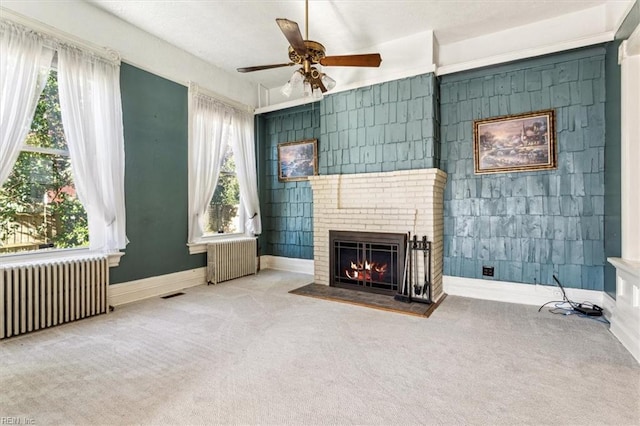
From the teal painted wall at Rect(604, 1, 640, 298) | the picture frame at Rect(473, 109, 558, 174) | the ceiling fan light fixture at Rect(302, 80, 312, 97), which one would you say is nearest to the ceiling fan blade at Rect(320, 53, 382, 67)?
the ceiling fan light fixture at Rect(302, 80, 312, 97)

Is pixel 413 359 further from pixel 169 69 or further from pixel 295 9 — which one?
pixel 169 69

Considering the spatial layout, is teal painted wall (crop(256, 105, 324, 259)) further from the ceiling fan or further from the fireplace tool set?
the ceiling fan

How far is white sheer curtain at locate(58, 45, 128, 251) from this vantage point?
336 centimetres

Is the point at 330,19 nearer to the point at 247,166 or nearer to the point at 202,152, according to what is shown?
the point at 202,152

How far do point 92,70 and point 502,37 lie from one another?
506cm

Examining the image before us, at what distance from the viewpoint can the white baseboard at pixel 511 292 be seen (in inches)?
143

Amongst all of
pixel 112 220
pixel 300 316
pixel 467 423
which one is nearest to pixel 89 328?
pixel 112 220

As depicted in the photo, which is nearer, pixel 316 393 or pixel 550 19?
pixel 316 393

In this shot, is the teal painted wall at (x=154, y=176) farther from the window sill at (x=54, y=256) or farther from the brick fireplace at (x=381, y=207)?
the brick fireplace at (x=381, y=207)

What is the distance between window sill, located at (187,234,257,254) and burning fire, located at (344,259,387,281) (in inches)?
84.5

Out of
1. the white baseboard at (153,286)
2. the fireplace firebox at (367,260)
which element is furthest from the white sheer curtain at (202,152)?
the fireplace firebox at (367,260)

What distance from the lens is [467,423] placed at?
5.57 feet

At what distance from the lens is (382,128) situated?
441cm

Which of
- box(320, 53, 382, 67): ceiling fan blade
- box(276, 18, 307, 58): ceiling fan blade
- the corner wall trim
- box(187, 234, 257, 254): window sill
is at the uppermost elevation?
box(320, 53, 382, 67): ceiling fan blade
